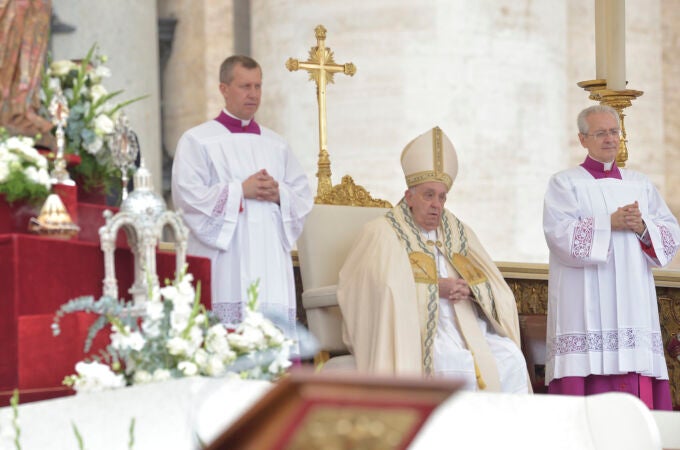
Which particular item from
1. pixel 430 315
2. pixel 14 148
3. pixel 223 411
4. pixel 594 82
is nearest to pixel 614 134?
pixel 594 82

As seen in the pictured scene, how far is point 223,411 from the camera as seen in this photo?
3533 mm

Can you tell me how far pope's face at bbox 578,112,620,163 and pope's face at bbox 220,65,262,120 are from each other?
1858mm

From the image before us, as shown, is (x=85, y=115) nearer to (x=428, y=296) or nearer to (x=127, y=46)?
(x=428, y=296)

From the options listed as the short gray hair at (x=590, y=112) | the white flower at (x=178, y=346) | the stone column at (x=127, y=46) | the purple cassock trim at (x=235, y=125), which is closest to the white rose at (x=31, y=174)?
the white flower at (x=178, y=346)

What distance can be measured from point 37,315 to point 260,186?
6.68 ft

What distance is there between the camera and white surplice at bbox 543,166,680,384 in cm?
731

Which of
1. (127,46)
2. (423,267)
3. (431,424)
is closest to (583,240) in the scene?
(423,267)

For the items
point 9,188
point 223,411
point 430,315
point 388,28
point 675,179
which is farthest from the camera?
point 675,179

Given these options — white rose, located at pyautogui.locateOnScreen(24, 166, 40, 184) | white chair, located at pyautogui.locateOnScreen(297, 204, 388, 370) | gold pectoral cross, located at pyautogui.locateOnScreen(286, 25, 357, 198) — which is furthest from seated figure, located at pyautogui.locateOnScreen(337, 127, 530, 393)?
white rose, located at pyautogui.locateOnScreen(24, 166, 40, 184)

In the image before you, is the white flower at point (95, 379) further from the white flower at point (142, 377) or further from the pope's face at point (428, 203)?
the pope's face at point (428, 203)

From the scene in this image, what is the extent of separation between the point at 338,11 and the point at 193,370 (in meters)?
6.97

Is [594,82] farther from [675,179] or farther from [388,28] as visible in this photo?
[675,179]

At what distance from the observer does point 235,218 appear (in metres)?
6.68

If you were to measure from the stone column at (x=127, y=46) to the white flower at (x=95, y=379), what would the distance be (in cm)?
568
